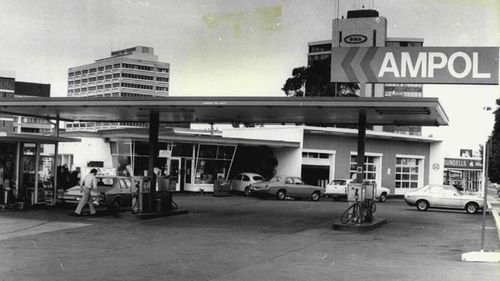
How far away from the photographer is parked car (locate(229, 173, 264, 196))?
3900 cm

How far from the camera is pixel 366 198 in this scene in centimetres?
1962

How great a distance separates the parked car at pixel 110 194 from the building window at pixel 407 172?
98.1ft

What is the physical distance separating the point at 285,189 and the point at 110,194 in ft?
49.1

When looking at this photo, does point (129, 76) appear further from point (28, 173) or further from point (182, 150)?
point (28, 173)

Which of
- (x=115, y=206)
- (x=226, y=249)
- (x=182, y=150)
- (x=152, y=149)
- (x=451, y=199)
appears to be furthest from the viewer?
(x=182, y=150)

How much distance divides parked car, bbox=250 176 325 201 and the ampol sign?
16.0 metres

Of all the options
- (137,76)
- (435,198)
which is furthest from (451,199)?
(137,76)

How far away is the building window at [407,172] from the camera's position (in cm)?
4928

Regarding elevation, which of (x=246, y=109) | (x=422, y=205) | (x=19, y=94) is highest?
(x=19, y=94)

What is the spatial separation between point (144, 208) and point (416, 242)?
9.69 metres

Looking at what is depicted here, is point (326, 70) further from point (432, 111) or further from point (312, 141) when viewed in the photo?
point (432, 111)

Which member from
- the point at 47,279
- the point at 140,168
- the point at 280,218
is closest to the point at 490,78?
the point at 280,218

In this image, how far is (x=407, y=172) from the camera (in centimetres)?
4988

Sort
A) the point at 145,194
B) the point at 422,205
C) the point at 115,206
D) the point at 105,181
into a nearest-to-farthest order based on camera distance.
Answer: the point at 145,194 → the point at 115,206 → the point at 105,181 → the point at 422,205
